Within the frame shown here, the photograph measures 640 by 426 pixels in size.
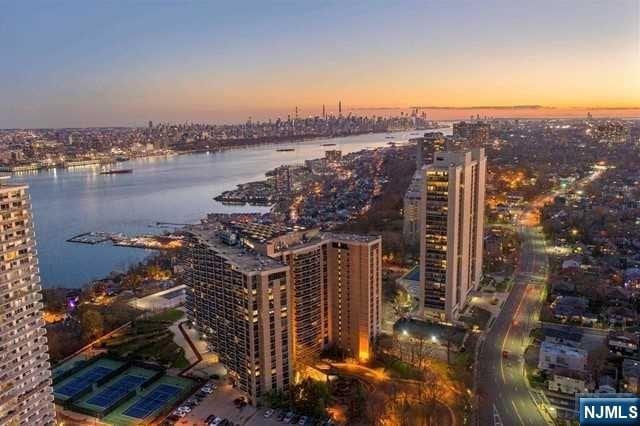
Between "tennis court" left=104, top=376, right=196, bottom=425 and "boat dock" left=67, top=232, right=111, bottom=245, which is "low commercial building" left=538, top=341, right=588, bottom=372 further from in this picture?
"boat dock" left=67, top=232, right=111, bottom=245

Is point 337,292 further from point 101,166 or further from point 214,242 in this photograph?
point 101,166

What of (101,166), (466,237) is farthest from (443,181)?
(101,166)

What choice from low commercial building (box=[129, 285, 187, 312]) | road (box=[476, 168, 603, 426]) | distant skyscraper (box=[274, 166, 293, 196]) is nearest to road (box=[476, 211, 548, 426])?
road (box=[476, 168, 603, 426])

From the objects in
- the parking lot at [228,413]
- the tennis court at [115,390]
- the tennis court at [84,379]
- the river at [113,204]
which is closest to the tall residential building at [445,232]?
the parking lot at [228,413]

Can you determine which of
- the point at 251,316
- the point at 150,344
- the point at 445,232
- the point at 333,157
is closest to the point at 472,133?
the point at 333,157
